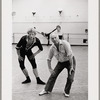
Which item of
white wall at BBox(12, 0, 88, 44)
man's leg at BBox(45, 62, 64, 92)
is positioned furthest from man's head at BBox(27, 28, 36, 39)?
white wall at BBox(12, 0, 88, 44)

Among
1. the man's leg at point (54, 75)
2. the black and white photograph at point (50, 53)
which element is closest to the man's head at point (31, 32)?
the black and white photograph at point (50, 53)

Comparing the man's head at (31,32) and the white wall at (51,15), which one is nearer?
the man's head at (31,32)

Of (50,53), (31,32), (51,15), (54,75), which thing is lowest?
(54,75)

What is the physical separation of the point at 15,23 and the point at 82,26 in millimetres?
5032

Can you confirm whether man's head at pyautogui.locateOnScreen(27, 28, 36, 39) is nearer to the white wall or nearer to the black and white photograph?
the black and white photograph

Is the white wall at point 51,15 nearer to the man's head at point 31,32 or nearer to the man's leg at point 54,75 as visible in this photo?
the man's head at point 31,32

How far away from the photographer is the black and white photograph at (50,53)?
4.33ft

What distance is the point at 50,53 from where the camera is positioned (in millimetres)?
3562

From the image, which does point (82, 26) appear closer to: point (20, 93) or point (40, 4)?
point (40, 4)

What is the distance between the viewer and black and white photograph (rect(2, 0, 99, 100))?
1.32m

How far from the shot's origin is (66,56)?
360 centimetres

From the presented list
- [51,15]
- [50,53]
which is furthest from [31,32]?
[51,15]

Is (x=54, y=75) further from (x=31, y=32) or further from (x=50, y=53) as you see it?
(x=31, y=32)
